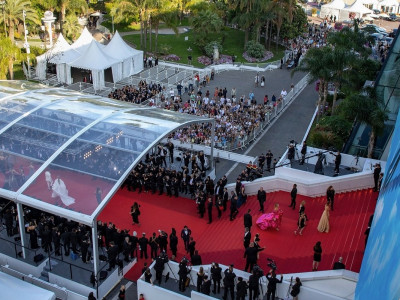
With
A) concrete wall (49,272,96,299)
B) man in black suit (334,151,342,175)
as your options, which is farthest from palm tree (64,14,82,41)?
concrete wall (49,272,96,299)

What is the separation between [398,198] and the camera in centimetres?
871

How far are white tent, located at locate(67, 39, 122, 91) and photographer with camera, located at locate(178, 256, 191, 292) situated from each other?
2485 centimetres

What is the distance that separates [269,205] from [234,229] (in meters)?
2.34

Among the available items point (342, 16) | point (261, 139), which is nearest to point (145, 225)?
point (261, 139)

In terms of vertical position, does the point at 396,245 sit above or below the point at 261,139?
above

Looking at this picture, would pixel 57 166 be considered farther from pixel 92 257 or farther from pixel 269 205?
pixel 269 205

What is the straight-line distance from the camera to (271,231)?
19453 millimetres

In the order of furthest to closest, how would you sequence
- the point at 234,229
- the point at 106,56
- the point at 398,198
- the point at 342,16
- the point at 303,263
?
the point at 342,16
the point at 106,56
the point at 234,229
the point at 303,263
the point at 398,198

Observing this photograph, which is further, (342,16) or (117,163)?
(342,16)

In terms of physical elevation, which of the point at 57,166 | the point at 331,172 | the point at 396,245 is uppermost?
the point at 396,245

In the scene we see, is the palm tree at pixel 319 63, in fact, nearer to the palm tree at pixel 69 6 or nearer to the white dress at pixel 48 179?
the white dress at pixel 48 179

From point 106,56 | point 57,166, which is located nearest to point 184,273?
point 57,166

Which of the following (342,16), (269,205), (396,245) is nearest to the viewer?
(396,245)

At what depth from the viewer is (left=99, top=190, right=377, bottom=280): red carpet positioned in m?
17.7
